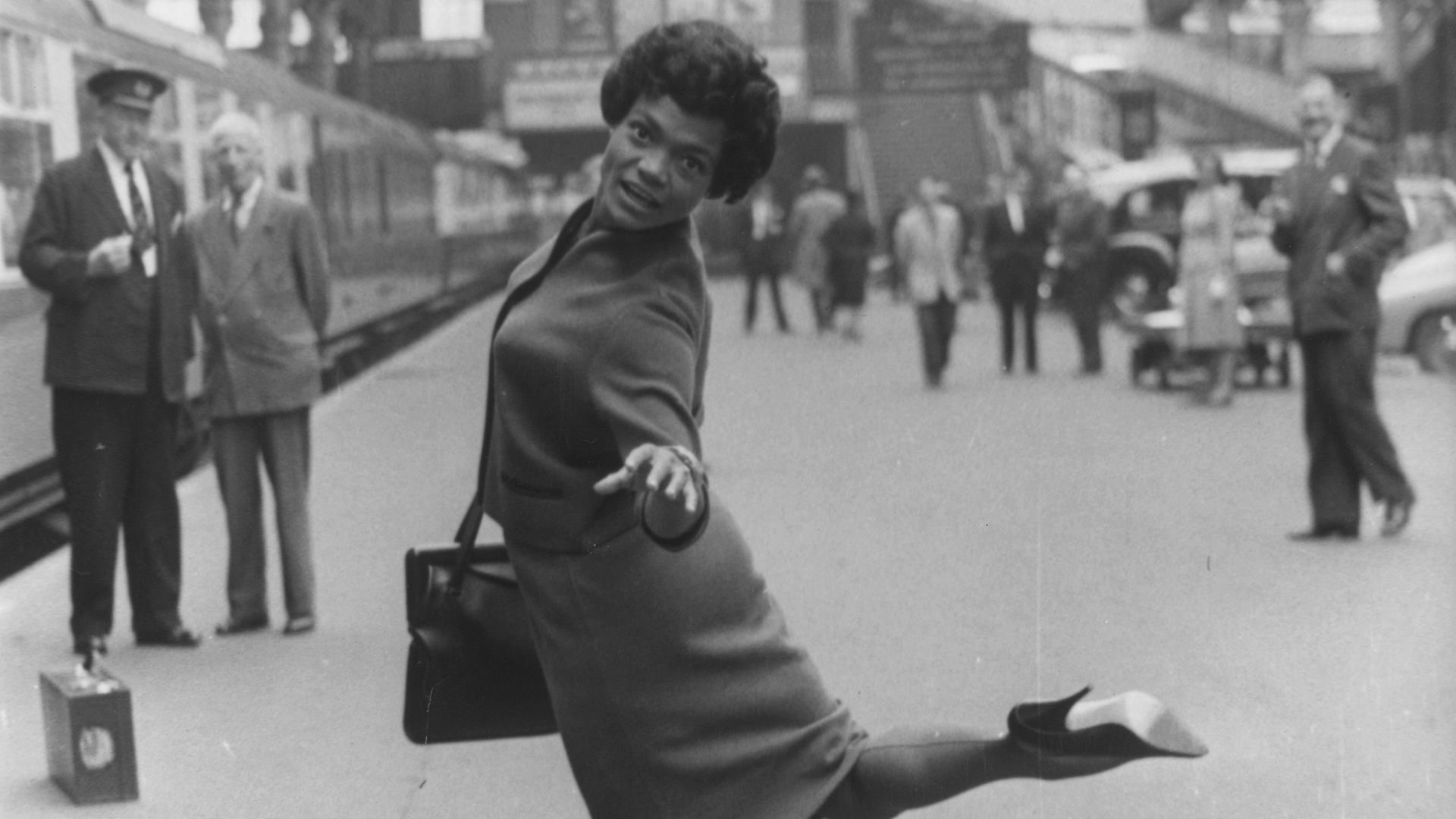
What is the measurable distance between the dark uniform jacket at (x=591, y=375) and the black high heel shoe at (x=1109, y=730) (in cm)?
63

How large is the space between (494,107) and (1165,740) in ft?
156

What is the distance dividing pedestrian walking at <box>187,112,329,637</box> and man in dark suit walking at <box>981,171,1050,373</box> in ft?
36.3

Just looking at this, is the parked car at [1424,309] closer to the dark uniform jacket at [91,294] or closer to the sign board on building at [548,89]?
the dark uniform jacket at [91,294]

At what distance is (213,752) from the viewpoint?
5820 mm

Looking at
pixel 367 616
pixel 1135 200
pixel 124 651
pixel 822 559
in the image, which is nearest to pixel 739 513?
pixel 822 559

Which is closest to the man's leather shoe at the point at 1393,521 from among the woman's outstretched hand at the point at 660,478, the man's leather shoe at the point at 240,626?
the man's leather shoe at the point at 240,626

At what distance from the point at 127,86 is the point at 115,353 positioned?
2.73 feet

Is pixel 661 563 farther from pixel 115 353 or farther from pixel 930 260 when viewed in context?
pixel 930 260

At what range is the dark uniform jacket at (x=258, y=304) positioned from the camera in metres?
7.34

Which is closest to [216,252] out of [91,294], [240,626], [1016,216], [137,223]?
[137,223]

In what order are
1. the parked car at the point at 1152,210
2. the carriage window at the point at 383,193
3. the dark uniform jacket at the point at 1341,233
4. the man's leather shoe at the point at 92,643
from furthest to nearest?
the carriage window at the point at 383,193
the parked car at the point at 1152,210
the dark uniform jacket at the point at 1341,233
the man's leather shoe at the point at 92,643

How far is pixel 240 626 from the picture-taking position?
7434 mm

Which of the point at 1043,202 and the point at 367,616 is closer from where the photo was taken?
the point at 367,616

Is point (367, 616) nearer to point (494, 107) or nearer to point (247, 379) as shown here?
point (247, 379)
